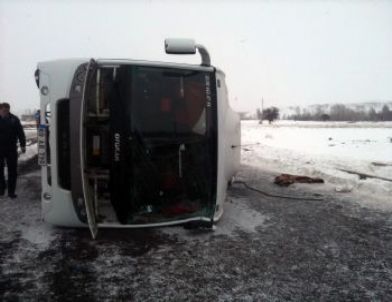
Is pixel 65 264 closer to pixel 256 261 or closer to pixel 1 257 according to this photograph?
pixel 1 257

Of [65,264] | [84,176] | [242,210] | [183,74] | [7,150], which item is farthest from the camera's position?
[7,150]

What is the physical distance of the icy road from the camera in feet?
10.3

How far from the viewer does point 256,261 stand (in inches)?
151

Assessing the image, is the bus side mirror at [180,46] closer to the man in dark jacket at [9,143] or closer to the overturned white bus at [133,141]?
the overturned white bus at [133,141]

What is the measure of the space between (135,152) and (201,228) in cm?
150

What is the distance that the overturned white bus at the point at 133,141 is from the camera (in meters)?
4.17

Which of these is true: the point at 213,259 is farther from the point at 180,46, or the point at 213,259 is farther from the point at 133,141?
the point at 180,46

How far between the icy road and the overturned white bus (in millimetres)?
343

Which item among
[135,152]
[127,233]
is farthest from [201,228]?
[135,152]

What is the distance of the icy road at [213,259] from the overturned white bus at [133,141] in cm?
34

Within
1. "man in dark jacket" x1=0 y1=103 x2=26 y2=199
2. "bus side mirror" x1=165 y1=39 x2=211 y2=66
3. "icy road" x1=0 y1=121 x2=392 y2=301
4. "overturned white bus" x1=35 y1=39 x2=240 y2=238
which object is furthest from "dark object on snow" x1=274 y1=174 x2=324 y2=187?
"man in dark jacket" x1=0 y1=103 x2=26 y2=199

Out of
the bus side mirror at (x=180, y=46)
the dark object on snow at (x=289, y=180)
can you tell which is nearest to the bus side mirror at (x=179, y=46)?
the bus side mirror at (x=180, y=46)

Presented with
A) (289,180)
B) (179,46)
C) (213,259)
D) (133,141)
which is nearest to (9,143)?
(133,141)

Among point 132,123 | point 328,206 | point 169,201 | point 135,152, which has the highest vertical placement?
point 132,123
